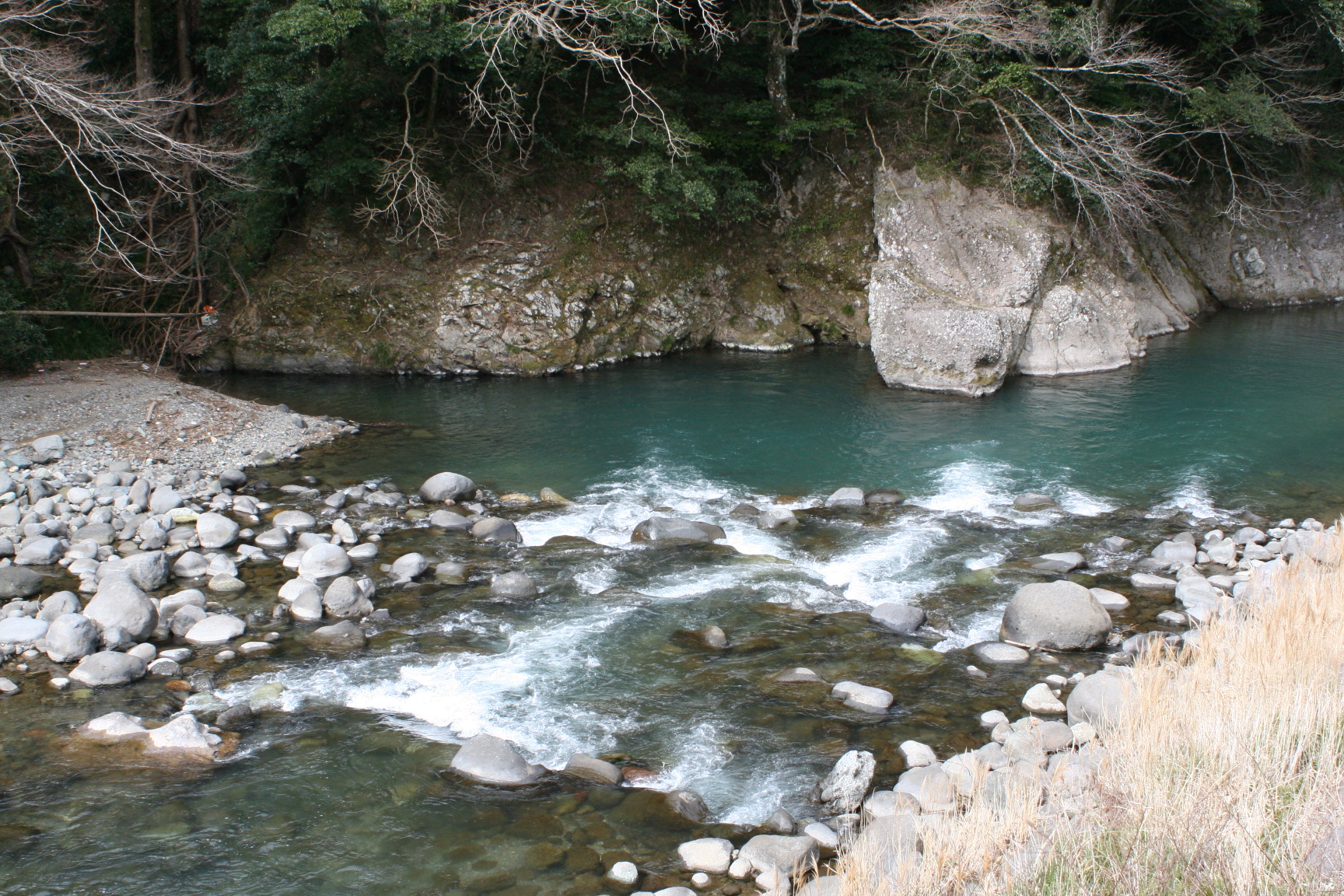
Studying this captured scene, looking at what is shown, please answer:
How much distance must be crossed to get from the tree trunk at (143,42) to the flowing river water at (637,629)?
293 inches

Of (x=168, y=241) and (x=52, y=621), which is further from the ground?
(x=168, y=241)

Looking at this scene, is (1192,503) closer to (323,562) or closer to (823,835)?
(823,835)

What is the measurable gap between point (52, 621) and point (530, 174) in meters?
15.4

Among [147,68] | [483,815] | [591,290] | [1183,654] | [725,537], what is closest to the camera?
[483,815]

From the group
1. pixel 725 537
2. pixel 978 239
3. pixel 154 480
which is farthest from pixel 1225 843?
pixel 978 239

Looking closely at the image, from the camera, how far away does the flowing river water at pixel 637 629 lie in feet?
17.9

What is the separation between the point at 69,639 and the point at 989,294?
16.2 m

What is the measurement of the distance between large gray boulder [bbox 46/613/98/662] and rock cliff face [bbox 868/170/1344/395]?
45.2 ft

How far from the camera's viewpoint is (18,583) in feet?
28.2

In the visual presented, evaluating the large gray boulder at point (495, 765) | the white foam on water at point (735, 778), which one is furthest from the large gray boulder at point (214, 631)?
the white foam on water at point (735, 778)

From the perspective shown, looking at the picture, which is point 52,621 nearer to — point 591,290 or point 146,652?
point 146,652

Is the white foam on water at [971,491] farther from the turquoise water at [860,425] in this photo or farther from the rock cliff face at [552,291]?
the rock cliff face at [552,291]

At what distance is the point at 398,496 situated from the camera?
11648 millimetres

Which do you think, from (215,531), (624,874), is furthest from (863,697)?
(215,531)
